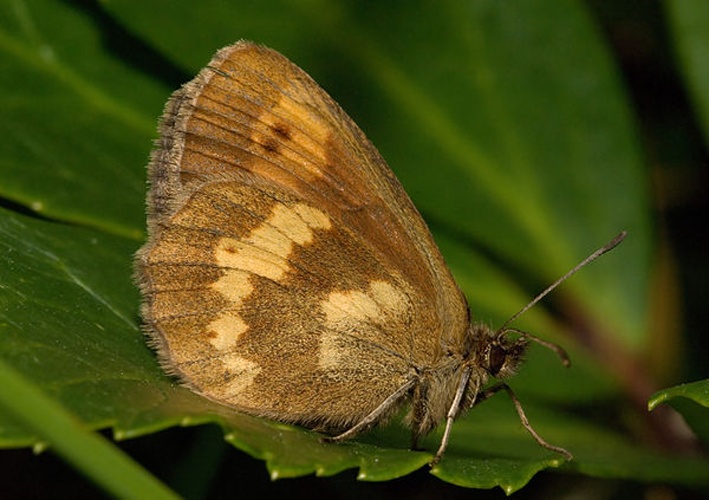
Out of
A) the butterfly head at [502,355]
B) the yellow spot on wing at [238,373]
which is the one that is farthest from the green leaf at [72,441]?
the butterfly head at [502,355]

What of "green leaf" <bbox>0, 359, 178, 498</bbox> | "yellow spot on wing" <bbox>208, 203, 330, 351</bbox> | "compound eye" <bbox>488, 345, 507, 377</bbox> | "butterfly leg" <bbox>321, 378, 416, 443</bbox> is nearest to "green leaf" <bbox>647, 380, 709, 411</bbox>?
"compound eye" <bbox>488, 345, 507, 377</bbox>

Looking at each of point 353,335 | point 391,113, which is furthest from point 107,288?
point 391,113

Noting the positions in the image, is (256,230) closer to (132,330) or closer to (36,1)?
(132,330)

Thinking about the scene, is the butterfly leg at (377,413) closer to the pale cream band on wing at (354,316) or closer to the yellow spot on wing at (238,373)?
the pale cream band on wing at (354,316)

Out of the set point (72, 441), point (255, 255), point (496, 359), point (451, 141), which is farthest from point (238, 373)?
point (451, 141)

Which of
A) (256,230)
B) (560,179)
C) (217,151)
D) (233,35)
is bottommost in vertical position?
(256,230)

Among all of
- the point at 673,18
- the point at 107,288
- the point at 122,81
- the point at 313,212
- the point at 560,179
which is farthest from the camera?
the point at 560,179

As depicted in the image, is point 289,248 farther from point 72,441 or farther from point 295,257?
point 72,441
